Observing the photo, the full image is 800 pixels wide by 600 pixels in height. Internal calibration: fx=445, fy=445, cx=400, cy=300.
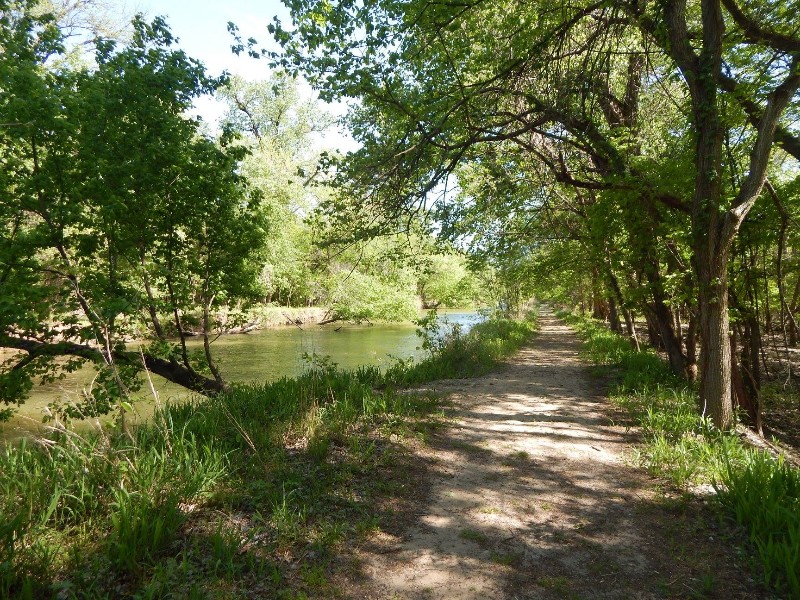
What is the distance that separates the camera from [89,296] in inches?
263

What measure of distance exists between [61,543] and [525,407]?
655 cm

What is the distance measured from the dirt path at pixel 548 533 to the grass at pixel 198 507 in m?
0.41

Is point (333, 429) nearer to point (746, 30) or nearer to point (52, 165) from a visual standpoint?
point (52, 165)

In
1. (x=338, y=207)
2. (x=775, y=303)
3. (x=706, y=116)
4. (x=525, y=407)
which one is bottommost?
(x=525, y=407)

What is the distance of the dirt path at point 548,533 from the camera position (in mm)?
2986

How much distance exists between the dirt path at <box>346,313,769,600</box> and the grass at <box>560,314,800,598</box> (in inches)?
8.6

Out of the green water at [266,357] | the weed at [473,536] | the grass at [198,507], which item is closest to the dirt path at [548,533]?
the weed at [473,536]

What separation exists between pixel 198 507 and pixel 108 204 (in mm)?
4891

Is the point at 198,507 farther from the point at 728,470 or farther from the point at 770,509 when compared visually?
the point at 728,470

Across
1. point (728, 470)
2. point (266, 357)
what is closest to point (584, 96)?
point (728, 470)

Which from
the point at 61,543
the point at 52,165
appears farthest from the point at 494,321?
the point at 61,543

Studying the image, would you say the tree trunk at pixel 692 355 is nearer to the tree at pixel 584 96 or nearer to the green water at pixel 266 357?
the tree at pixel 584 96

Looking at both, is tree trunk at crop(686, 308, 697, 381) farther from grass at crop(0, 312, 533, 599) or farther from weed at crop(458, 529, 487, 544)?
weed at crop(458, 529, 487, 544)

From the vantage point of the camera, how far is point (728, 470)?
13.3 feet
